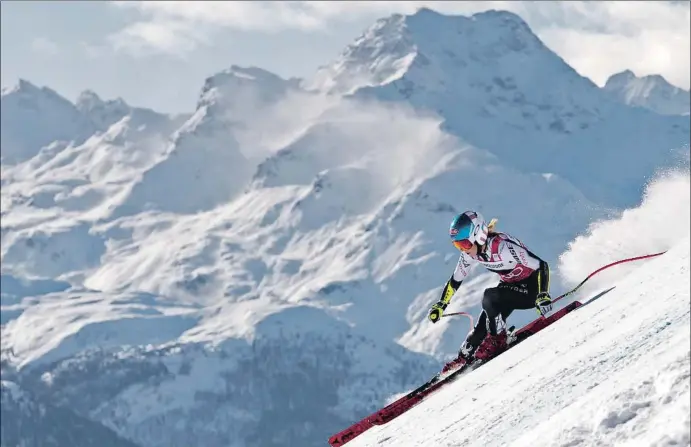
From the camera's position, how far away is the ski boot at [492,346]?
17266 mm

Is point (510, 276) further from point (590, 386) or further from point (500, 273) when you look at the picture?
point (590, 386)

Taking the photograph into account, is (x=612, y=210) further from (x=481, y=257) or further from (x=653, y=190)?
(x=481, y=257)

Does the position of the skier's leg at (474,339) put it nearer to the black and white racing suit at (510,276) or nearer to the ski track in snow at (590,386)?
the black and white racing suit at (510,276)

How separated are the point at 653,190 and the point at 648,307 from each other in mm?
11681

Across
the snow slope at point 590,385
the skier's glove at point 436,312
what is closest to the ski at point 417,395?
the snow slope at point 590,385

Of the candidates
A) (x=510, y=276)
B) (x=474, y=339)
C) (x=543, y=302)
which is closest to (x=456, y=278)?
(x=474, y=339)

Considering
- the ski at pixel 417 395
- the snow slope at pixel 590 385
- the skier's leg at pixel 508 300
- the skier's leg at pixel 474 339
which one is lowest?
the snow slope at pixel 590 385

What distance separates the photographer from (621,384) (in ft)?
28.8

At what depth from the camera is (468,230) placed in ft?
56.7

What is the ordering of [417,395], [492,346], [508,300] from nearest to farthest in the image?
[417,395], [492,346], [508,300]

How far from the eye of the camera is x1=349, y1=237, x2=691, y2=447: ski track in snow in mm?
8156

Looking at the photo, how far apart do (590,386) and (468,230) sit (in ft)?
23.6

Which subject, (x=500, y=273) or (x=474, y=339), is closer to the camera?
(x=500, y=273)

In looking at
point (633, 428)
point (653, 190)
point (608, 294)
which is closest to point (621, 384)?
point (633, 428)
